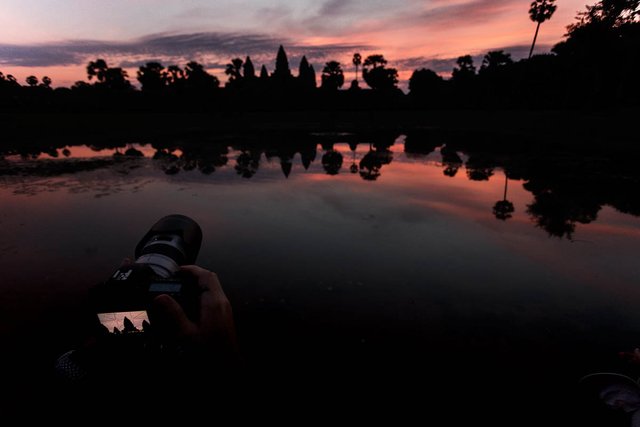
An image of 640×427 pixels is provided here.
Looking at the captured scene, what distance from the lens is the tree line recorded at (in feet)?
88.2

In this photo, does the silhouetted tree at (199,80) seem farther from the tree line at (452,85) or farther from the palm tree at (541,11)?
the palm tree at (541,11)

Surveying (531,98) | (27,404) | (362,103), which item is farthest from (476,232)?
(362,103)

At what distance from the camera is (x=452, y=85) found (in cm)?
5556

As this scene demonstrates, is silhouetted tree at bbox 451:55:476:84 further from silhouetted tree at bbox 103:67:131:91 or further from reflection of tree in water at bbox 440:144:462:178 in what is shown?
silhouetted tree at bbox 103:67:131:91

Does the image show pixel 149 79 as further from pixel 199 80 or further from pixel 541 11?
pixel 541 11

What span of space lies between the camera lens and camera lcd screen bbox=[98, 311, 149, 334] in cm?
61

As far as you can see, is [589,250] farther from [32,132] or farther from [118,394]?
[32,132]

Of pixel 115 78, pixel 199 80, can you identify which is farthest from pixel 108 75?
pixel 199 80

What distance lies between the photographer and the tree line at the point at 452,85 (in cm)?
2688

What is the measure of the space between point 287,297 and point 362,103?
57.9 m

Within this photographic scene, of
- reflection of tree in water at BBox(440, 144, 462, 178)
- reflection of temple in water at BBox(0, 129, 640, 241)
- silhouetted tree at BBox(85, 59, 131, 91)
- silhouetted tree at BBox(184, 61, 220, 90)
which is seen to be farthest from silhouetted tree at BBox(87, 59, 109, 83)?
reflection of tree in water at BBox(440, 144, 462, 178)

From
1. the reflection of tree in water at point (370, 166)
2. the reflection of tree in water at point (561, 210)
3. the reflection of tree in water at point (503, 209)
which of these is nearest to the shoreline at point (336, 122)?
the reflection of tree in water at point (370, 166)

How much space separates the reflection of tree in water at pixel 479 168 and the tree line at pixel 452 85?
43.7 feet

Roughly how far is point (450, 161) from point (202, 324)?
16.7 meters
